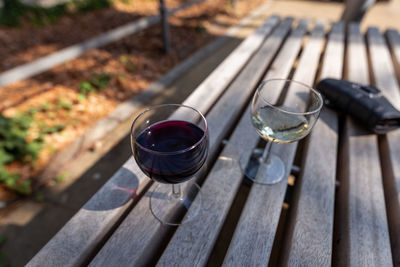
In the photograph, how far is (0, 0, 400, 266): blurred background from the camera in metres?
1.77

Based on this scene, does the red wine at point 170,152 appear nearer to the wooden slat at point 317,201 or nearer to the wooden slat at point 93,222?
the wooden slat at point 93,222

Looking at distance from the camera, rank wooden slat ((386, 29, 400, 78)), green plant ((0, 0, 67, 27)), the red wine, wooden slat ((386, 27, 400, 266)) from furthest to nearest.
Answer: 1. green plant ((0, 0, 67, 27))
2. wooden slat ((386, 29, 400, 78))
3. wooden slat ((386, 27, 400, 266))
4. the red wine

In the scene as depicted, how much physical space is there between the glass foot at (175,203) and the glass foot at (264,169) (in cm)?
20

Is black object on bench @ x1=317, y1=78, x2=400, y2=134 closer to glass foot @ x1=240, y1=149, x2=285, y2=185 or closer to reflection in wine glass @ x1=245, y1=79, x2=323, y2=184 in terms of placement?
reflection in wine glass @ x1=245, y1=79, x2=323, y2=184

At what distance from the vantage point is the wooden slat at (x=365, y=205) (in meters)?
0.69

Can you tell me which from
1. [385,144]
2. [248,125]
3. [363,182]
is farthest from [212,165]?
[385,144]

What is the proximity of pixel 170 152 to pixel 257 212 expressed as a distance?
0.38 m

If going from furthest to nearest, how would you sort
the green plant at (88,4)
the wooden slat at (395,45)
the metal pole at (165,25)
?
the green plant at (88,4), the metal pole at (165,25), the wooden slat at (395,45)

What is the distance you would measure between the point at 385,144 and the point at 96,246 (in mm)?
1163

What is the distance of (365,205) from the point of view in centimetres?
81

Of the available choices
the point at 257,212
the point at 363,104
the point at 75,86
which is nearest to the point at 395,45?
the point at 363,104

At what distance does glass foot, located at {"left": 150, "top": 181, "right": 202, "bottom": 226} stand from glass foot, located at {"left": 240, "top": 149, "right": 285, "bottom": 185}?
20 centimetres

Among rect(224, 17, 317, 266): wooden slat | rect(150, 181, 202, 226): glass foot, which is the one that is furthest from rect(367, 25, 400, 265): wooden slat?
rect(150, 181, 202, 226): glass foot

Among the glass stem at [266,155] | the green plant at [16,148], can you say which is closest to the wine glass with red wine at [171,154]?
the glass stem at [266,155]
